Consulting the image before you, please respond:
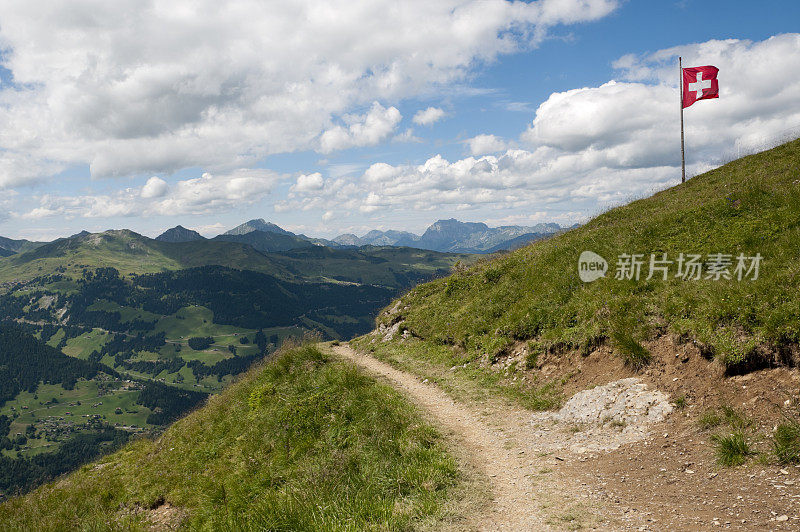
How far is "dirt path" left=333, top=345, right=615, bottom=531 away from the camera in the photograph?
7.60 meters

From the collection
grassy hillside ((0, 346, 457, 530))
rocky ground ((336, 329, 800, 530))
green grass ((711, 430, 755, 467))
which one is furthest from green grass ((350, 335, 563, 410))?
green grass ((711, 430, 755, 467))

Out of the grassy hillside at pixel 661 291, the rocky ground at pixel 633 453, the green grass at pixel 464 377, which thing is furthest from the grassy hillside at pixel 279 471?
the grassy hillside at pixel 661 291

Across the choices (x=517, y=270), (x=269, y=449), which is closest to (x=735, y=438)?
(x=269, y=449)

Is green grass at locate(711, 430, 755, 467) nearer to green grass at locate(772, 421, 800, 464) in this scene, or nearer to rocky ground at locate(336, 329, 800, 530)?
rocky ground at locate(336, 329, 800, 530)

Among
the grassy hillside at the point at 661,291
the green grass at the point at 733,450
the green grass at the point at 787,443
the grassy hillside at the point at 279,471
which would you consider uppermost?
the grassy hillside at the point at 661,291

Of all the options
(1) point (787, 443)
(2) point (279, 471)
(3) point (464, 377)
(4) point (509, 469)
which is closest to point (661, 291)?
(1) point (787, 443)

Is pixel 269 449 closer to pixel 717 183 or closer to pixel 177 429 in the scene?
pixel 177 429

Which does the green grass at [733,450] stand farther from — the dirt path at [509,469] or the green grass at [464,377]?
the green grass at [464,377]

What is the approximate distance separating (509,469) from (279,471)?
7038 mm

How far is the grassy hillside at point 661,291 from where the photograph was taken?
10.8 meters

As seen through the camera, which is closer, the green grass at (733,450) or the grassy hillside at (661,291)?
the green grass at (733,450)

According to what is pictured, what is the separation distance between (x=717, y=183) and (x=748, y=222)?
13.2 metres

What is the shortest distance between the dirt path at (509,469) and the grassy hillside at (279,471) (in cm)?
104

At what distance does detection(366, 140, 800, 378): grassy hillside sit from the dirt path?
173 inches
